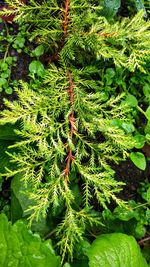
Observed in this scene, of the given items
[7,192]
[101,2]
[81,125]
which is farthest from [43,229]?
[101,2]

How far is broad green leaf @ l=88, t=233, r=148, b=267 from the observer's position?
1.70 meters

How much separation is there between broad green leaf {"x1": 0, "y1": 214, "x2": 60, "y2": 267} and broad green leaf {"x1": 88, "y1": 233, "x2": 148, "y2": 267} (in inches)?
6.7

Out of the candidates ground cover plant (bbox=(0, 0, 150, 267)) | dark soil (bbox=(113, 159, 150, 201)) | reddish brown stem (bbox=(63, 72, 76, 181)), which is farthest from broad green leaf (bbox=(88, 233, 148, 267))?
dark soil (bbox=(113, 159, 150, 201))

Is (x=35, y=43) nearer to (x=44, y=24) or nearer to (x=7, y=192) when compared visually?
(x=44, y=24)

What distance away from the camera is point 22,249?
1636 mm

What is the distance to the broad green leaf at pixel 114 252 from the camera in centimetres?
170

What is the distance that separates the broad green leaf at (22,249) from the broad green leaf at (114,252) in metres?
0.17

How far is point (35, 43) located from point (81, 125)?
597 millimetres

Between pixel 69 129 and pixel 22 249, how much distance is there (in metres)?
0.52

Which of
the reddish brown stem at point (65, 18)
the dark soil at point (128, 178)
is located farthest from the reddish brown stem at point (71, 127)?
the dark soil at point (128, 178)

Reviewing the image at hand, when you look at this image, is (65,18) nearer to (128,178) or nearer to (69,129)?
(69,129)

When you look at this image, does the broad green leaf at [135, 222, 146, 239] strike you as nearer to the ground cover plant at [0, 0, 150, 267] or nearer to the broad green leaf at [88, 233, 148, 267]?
the ground cover plant at [0, 0, 150, 267]

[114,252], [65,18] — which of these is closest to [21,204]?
[114,252]

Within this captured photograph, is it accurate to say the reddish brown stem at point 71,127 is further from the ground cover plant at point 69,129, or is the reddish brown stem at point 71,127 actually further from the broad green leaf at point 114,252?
the broad green leaf at point 114,252
